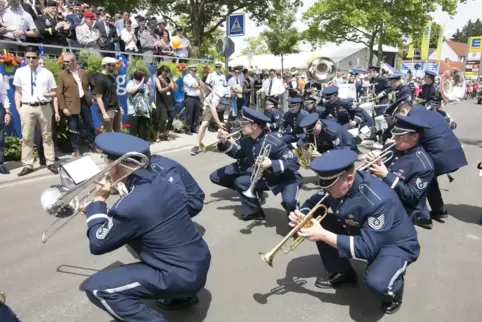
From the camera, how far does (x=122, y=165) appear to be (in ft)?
9.04

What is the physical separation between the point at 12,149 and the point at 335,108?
20.2ft

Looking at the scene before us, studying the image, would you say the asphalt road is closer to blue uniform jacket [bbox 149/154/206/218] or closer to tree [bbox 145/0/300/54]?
blue uniform jacket [bbox 149/154/206/218]

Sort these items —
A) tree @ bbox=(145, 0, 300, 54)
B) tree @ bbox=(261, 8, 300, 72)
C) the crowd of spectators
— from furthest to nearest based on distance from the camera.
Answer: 1. tree @ bbox=(261, 8, 300, 72)
2. tree @ bbox=(145, 0, 300, 54)
3. the crowd of spectators

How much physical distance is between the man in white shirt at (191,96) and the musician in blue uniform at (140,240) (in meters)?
8.53

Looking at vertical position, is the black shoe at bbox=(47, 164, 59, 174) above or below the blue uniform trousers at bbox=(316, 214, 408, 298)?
below

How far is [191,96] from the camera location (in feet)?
36.9

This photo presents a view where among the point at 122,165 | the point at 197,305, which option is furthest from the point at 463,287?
the point at 122,165

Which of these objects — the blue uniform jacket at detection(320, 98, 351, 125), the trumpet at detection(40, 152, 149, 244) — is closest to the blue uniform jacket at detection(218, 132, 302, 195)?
the trumpet at detection(40, 152, 149, 244)

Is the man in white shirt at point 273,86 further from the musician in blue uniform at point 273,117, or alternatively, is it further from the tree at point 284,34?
the tree at point 284,34

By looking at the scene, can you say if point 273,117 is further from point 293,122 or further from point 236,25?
point 236,25

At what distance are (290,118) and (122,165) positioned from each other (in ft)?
17.2

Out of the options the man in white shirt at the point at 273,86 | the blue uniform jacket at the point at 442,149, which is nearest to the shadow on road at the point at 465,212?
the blue uniform jacket at the point at 442,149

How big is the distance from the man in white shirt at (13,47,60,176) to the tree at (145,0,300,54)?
18.7m

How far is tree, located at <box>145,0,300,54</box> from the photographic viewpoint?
83.4 ft
